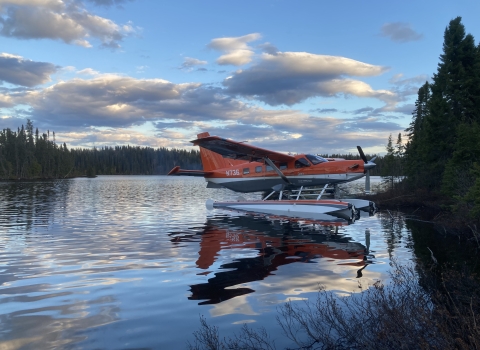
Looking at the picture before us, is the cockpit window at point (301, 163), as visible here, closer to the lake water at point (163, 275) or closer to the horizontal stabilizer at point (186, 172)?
the lake water at point (163, 275)

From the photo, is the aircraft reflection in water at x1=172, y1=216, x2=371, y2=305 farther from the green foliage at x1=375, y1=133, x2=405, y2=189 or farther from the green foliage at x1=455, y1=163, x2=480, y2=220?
the green foliage at x1=375, y1=133, x2=405, y2=189

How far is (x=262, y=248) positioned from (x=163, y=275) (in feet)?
12.9

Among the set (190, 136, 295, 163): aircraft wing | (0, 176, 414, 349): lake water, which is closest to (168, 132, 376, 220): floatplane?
(190, 136, 295, 163): aircraft wing

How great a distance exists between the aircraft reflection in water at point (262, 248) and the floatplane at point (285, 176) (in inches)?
31.9

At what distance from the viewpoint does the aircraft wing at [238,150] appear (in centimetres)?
1812

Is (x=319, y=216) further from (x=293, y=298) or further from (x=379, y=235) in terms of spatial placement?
(x=293, y=298)

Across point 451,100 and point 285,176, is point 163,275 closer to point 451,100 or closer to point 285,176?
point 285,176

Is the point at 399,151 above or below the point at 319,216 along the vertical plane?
above

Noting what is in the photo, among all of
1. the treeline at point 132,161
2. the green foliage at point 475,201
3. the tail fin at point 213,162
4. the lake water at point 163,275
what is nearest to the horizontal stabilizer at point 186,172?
the tail fin at point 213,162

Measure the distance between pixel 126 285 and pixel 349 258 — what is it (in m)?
5.83

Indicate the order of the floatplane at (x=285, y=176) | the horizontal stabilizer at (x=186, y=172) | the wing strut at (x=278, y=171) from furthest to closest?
the horizontal stabilizer at (x=186, y=172) → the wing strut at (x=278, y=171) → the floatplane at (x=285, y=176)

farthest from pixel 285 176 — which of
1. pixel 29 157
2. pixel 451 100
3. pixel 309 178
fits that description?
pixel 29 157

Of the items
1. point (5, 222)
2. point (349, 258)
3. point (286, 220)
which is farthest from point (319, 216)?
point (5, 222)

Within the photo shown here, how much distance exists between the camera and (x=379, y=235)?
14.4 m
